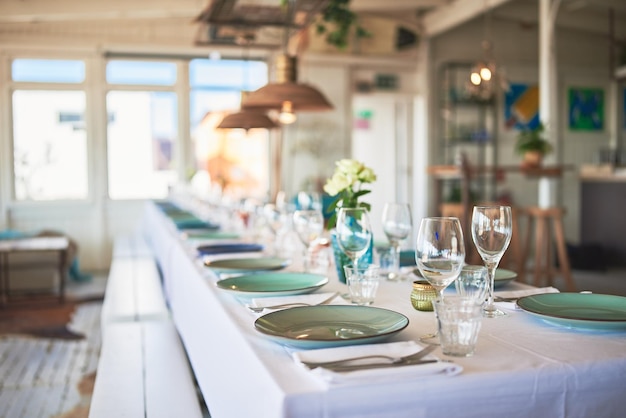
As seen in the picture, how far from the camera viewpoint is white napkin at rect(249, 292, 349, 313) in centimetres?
174

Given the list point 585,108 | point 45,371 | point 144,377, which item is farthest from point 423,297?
point 585,108

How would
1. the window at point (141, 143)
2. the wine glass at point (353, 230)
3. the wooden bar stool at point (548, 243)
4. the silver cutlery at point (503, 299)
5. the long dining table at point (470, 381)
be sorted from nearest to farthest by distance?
the long dining table at point (470, 381), the silver cutlery at point (503, 299), the wine glass at point (353, 230), the wooden bar stool at point (548, 243), the window at point (141, 143)

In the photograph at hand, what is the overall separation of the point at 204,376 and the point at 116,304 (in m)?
2.11

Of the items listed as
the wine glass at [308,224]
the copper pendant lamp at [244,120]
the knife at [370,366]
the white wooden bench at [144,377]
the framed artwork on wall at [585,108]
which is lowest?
the white wooden bench at [144,377]

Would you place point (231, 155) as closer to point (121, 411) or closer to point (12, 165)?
point (12, 165)

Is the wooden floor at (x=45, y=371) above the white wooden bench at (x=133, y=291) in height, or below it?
below

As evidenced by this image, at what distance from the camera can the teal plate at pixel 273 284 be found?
185 centimetres

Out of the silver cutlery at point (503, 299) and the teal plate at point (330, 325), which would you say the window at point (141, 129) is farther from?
the teal plate at point (330, 325)

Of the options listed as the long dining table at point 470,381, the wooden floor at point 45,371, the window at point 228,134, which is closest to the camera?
the long dining table at point 470,381

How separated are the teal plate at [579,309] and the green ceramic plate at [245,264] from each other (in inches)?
37.4

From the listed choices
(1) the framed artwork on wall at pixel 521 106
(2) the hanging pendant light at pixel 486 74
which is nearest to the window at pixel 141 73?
(2) the hanging pendant light at pixel 486 74

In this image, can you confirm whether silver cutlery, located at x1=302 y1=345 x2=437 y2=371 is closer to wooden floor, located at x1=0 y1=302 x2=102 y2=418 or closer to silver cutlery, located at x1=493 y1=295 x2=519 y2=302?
silver cutlery, located at x1=493 y1=295 x2=519 y2=302

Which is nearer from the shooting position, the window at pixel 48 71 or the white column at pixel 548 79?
the white column at pixel 548 79

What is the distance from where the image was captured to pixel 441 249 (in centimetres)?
148
